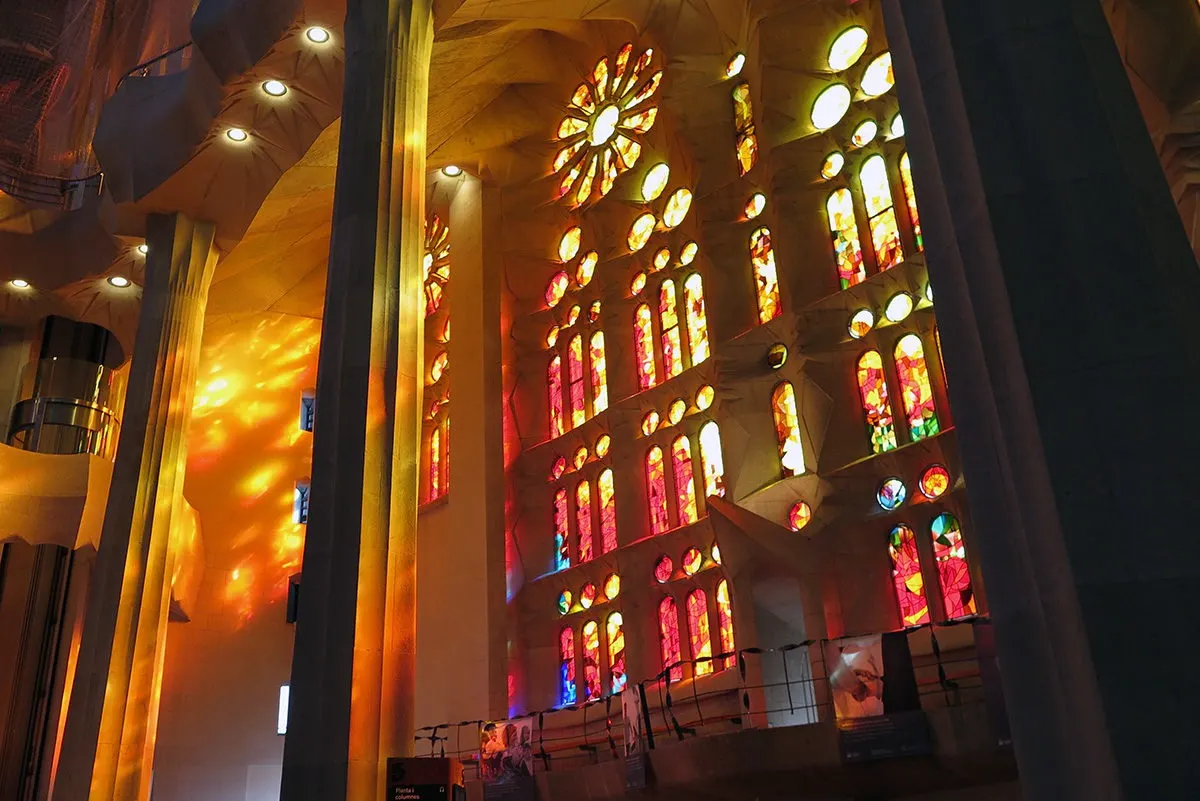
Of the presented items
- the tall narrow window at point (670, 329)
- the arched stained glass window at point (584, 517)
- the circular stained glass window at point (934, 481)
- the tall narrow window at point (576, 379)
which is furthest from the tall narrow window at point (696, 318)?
the circular stained glass window at point (934, 481)

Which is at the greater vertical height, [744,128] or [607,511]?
[744,128]

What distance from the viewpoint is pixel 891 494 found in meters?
13.0

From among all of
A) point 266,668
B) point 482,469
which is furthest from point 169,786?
point 482,469

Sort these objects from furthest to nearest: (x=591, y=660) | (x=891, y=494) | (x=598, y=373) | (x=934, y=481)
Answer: (x=598, y=373)
(x=591, y=660)
(x=891, y=494)
(x=934, y=481)

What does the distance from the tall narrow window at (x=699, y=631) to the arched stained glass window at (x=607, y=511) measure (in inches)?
84.8

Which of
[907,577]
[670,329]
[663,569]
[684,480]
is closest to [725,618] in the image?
[663,569]

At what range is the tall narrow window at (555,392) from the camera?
1923 centimetres

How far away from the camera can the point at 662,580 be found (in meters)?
15.9

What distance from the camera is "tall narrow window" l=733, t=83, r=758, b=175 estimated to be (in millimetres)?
16234

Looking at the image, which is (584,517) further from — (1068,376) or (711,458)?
(1068,376)

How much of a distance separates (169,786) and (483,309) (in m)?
10.4

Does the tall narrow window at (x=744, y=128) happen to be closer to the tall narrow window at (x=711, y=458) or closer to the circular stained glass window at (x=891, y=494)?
the tall narrow window at (x=711, y=458)

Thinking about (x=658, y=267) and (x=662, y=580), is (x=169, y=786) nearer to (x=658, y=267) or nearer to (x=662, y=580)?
(x=662, y=580)

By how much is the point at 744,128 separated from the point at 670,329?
3.51 meters
